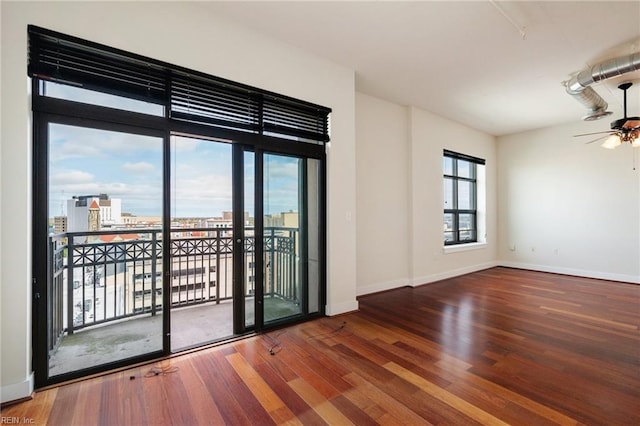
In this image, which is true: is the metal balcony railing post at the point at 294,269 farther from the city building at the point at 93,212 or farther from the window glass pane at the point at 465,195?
the window glass pane at the point at 465,195

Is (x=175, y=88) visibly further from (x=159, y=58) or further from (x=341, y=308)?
(x=341, y=308)

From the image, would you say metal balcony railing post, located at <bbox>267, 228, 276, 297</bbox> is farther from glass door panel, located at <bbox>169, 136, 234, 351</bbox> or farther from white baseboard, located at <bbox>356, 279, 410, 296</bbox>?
white baseboard, located at <bbox>356, 279, 410, 296</bbox>

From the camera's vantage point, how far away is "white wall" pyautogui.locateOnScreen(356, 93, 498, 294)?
14.9ft

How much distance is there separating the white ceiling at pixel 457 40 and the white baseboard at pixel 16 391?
322 centimetres

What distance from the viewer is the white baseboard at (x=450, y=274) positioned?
5.07 m

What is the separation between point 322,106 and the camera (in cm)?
348

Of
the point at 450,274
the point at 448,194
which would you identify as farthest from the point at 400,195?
the point at 450,274

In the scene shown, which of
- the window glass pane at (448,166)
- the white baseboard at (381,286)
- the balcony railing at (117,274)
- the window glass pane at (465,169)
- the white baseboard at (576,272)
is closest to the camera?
the balcony railing at (117,274)

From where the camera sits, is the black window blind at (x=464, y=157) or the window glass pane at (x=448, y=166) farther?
the window glass pane at (x=448, y=166)

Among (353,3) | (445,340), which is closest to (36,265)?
(353,3)

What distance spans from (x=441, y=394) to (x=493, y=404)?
31 centimetres

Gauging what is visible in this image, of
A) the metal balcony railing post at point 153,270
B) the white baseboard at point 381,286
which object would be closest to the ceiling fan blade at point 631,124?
the white baseboard at point 381,286

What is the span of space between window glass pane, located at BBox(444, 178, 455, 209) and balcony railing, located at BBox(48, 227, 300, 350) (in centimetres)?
401

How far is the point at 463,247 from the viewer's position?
236 inches
